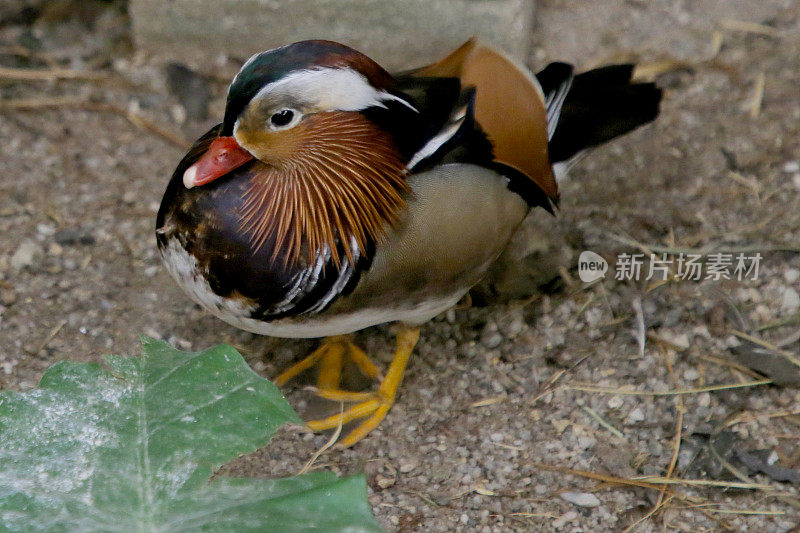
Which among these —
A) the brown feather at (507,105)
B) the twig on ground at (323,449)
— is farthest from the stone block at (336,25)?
the twig on ground at (323,449)

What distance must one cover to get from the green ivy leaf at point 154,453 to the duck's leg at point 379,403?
63 centimetres

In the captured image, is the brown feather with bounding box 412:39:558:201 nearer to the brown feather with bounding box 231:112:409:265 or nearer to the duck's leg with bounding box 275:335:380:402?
the brown feather with bounding box 231:112:409:265

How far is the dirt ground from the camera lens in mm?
2098

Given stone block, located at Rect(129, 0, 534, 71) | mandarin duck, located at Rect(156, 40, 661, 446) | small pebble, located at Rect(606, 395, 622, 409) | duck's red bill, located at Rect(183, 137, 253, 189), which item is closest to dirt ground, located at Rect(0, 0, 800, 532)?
small pebble, located at Rect(606, 395, 622, 409)

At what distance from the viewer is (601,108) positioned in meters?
2.49

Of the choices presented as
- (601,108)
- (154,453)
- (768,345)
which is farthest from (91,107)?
(768,345)

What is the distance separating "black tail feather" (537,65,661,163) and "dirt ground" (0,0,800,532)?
32 cm

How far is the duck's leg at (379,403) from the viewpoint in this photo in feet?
7.27

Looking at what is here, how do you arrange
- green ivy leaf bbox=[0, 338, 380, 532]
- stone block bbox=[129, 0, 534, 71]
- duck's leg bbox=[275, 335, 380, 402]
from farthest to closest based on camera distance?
1. stone block bbox=[129, 0, 534, 71]
2. duck's leg bbox=[275, 335, 380, 402]
3. green ivy leaf bbox=[0, 338, 380, 532]

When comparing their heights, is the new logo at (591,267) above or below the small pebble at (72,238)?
below

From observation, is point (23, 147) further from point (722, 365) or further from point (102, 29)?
point (722, 365)

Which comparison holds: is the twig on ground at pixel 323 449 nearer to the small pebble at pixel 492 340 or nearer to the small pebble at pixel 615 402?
the small pebble at pixel 492 340

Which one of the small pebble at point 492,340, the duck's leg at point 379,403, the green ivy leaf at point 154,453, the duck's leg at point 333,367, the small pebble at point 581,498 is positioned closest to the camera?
the green ivy leaf at point 154,453

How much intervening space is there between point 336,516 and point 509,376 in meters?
1.03
